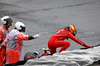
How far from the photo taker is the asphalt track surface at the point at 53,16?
1261cm

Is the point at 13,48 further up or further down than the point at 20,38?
further down

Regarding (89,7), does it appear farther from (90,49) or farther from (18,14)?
(90,49)

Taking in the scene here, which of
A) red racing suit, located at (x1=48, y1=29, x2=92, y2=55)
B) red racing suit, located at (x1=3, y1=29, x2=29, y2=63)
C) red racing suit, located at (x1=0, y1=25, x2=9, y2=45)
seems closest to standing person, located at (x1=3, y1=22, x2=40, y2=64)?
red racing suit, located at (x1=3, y1=29, x2=29, y2=63)

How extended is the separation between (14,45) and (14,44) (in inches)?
1.0

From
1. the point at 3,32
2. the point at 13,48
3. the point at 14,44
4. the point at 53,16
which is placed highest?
the point at 53,16

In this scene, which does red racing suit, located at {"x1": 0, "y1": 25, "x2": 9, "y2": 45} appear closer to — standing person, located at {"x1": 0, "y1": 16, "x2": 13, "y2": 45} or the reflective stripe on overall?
standing person, located at {"x1": 0, "y1": 16, "x2": 13, "y2": 45}

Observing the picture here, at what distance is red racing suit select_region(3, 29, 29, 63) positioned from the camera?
617 centimetres

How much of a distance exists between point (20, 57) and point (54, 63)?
103 cm

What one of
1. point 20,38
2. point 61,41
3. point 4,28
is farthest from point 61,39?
point 20,38

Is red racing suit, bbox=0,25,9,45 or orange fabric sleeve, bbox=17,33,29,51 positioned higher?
red racing suit, bbox=0,25,9,45

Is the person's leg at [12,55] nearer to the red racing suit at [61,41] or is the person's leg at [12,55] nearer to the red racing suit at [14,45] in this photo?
the red racing suit at [14,45]

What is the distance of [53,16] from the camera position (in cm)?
1719

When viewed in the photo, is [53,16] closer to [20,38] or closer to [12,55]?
[12,55]

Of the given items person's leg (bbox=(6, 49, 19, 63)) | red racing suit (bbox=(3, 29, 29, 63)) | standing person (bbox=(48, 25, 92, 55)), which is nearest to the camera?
red racing suit (bbox=(3, 29, 29, 63))
